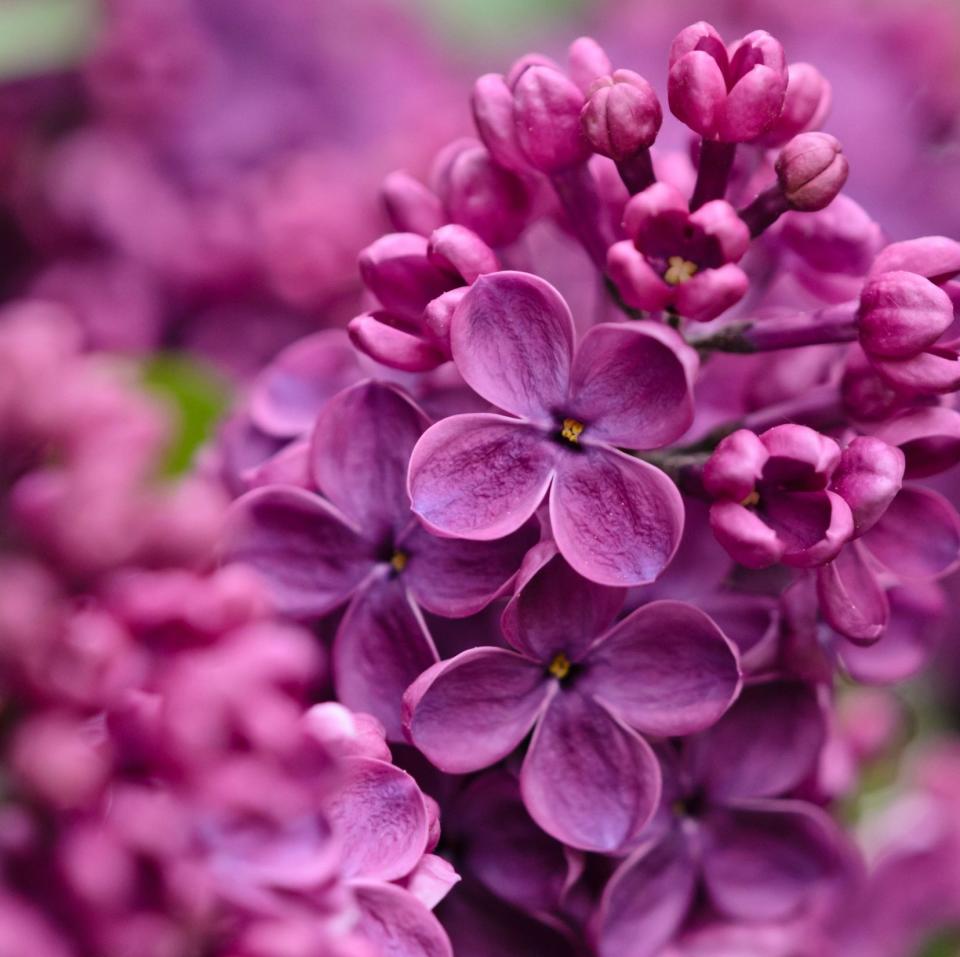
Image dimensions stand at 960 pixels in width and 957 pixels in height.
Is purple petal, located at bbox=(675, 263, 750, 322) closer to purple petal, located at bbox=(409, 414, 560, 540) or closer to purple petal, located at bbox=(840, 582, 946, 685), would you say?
purple petal, located at bbox=(409, 414, 560, 540)

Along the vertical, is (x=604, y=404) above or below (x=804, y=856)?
above

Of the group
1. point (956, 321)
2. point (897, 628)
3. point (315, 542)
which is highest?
point (956, 321)

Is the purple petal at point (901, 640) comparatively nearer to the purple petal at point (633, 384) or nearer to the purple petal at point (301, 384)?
the purple petal at point (633, 384)

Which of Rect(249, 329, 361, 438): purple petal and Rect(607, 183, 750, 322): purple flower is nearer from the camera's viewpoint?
Rect(607, 183, 750, 322): purple flower

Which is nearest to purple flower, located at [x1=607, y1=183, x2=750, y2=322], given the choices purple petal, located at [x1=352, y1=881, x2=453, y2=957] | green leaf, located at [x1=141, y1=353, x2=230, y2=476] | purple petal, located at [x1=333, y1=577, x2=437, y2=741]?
purple petal, located at [x1=333, y1=577, x2=437, y2=741]

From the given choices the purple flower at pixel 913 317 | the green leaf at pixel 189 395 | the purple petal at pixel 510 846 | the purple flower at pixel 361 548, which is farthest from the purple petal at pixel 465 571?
the green leaf at pixel 189 395

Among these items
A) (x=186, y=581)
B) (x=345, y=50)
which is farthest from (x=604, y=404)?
(x=345, y=50)

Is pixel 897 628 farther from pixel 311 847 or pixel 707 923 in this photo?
pixel 311 847

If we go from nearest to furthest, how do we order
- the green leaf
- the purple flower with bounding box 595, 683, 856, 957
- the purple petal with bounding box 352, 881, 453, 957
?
the purple petal with bounding box 352, 881, 453, 957
the purple flower with bounding box 595, 683, 856, 957
the green leaf
